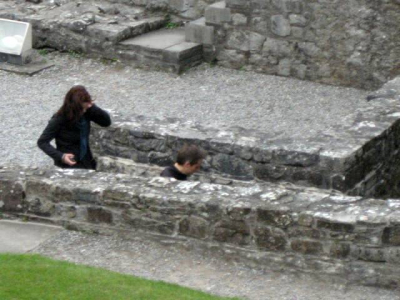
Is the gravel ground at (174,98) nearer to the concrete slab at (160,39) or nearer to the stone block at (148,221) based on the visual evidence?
the concrete slab at (160,39)

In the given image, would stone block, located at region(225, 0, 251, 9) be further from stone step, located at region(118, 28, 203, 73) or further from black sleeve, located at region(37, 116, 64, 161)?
black sleeve, located at region(37, 116, 64, 161)

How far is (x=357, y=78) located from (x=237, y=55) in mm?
1714

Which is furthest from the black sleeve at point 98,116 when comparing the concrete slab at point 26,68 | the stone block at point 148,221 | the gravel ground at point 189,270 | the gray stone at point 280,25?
the gray stone at point 280,25

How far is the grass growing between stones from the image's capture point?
6312 mm

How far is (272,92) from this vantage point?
1260 centimetres

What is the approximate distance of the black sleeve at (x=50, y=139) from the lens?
8484mm

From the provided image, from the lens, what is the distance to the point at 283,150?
832cm

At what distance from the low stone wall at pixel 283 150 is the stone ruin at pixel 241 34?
9.97 ft

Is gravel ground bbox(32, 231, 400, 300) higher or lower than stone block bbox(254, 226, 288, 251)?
lower

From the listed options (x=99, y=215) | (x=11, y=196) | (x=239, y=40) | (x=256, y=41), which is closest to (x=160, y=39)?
(x=239, y=40)

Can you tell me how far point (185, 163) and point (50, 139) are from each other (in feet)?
4.40

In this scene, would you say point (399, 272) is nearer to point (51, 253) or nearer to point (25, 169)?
point (51, 253)

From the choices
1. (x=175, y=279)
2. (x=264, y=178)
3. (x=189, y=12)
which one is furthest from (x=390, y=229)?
(x=189, y=12)

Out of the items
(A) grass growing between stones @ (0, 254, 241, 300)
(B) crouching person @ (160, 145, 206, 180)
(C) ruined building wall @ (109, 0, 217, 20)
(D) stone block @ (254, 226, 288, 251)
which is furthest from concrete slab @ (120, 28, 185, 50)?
(A) grass growing between stones @ (0, 254, 241, 300)
